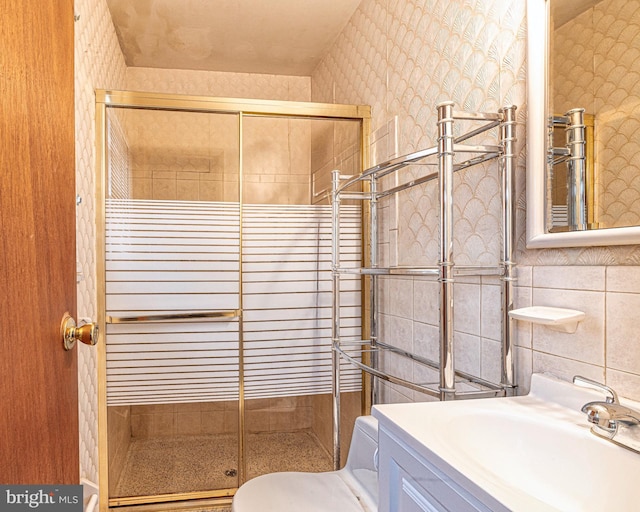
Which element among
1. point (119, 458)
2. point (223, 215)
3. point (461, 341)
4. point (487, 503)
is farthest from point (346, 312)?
point (487, 503)

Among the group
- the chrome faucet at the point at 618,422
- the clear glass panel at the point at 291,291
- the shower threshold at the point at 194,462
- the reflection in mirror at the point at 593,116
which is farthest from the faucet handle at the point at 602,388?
the shower threshold at the point at 194,462

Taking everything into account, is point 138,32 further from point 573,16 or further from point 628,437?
point 628,437

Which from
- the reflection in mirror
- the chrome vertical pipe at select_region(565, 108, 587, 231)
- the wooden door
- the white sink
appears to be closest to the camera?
the wooden door

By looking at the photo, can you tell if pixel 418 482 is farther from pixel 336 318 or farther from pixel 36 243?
pixel 336 318

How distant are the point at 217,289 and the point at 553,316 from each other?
1575mm

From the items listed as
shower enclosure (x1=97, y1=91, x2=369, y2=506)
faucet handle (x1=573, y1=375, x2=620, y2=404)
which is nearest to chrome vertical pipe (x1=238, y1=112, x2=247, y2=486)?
shower enclosure (x1=97, y1=91, x2=369, y2=506)

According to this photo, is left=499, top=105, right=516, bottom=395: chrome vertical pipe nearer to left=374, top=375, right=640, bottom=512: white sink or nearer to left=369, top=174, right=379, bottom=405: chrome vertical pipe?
left=374, top=375, right=640, bottom=512: white sink

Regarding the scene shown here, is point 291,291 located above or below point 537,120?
below

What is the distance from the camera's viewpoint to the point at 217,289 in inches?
88.0

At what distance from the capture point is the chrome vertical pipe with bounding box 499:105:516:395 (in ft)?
3.91

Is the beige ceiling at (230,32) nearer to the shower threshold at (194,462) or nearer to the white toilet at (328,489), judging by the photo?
the white toilet at (328,489)

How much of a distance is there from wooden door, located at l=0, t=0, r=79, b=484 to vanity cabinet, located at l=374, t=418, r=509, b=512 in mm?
583

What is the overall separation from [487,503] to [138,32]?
2775mm

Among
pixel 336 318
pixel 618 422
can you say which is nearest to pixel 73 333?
pixel 618 422
